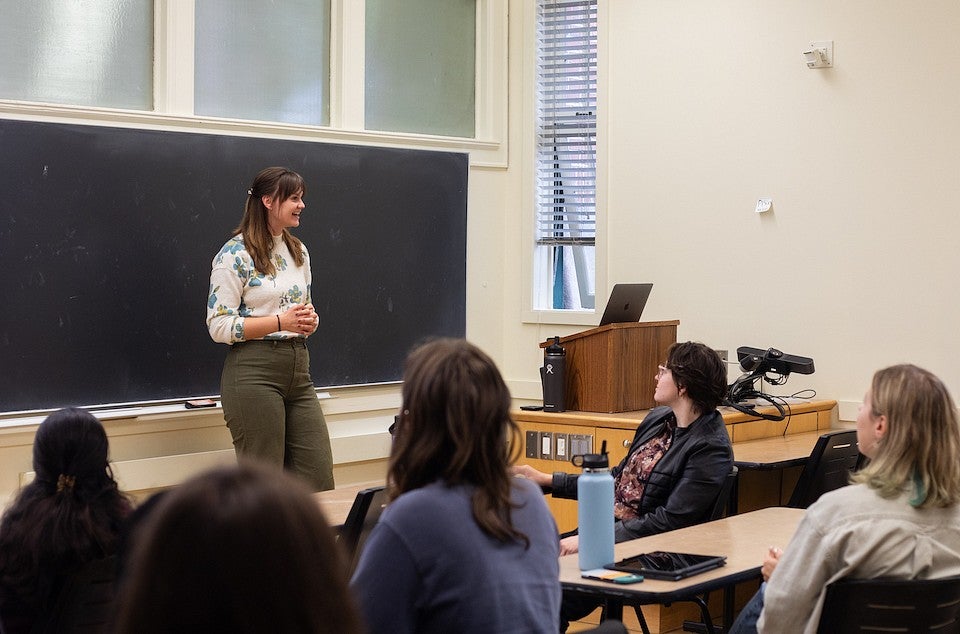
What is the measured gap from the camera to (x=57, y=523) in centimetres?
235

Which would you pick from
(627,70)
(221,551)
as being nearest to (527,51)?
(627,70)

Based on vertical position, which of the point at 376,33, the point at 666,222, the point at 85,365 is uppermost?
the point at 376,33

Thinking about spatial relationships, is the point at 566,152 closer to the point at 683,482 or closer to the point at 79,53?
the point at 79,53

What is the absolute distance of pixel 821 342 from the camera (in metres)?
5.80

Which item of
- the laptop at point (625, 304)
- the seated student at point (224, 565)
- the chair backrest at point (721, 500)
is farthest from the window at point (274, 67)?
the seated student at point (224, 565)

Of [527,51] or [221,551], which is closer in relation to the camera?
[221,551]

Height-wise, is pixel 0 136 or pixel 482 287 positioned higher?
pixel 0 136

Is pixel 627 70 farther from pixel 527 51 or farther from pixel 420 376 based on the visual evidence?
pixel 420 376

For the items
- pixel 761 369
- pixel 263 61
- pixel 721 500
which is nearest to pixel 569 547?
pixel 721 500

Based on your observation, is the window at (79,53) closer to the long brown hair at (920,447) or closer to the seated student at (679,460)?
the seated student at (679,460)

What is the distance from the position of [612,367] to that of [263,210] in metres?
1.69

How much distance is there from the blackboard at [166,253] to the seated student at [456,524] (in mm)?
3357

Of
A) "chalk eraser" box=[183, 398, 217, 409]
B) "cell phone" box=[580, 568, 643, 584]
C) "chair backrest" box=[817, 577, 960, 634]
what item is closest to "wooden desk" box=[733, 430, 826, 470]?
"cell phone" box=[580, 568, 643, 584]

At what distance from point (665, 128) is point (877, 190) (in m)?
1.22
